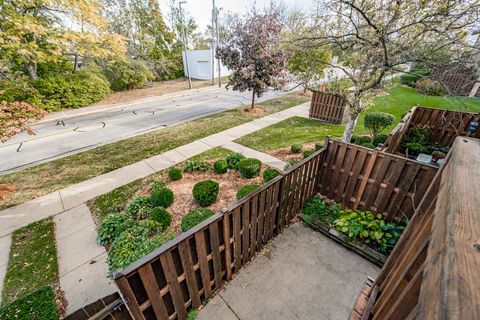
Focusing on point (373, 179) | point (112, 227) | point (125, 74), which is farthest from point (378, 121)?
point (125, 74)

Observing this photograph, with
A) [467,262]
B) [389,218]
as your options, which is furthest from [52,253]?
[389,218]

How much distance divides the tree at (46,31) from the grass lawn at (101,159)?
8236mm

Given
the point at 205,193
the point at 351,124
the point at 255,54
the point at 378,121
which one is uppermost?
the point at 255,54

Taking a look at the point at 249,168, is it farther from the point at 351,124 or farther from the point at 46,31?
the point at 46,31

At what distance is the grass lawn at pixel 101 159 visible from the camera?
5.94 metres

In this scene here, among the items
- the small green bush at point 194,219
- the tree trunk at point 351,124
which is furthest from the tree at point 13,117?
the tree trunk at point 351,124

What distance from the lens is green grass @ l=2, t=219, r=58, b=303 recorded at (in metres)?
3.32

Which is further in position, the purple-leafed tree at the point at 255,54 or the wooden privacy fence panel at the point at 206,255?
the purple-leafed tree at the point at 255,54

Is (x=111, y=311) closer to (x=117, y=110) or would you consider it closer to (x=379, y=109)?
(x=379, y=109)

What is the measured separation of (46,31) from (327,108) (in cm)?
1537

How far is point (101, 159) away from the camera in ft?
24.1

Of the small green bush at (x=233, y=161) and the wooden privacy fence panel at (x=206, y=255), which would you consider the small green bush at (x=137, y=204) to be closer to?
the small green bush at (x=233, y=161)

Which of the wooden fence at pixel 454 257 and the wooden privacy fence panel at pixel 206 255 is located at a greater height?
the wooden fence at pixel 454 257

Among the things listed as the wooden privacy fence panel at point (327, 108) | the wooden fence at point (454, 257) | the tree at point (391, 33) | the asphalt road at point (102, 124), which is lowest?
the asphalt road at point (102, 124)
